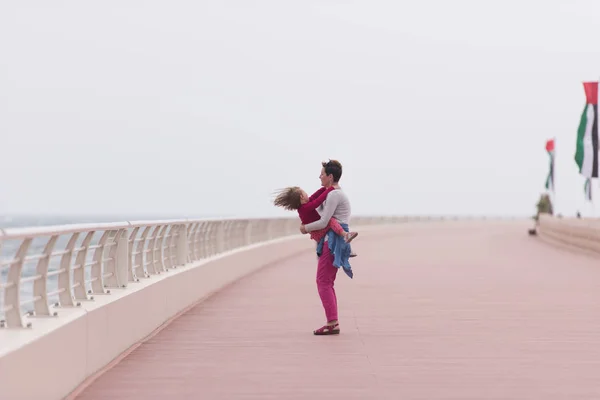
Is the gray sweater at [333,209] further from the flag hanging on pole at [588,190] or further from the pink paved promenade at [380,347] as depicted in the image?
the flag hanging on pole at [588,190]

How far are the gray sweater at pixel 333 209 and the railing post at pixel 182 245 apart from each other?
5823 mm

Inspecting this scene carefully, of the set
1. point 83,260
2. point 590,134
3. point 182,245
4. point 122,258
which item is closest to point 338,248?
point 122,258

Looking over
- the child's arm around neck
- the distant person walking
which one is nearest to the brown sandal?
the distant person walking

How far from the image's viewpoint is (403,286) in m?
24.7

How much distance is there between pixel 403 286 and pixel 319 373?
13.9m

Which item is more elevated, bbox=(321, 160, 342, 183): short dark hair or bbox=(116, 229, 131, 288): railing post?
bbox=(321, 160, 342, 183): short dark hair

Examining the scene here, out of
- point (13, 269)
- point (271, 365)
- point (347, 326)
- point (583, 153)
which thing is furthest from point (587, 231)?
point (13, 269)

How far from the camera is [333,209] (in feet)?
46.5

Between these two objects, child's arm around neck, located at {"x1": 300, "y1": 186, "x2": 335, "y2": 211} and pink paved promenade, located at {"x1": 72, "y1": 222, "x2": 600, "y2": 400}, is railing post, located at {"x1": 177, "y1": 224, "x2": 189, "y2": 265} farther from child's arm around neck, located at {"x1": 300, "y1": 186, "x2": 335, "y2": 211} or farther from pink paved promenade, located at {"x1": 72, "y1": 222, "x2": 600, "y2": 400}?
child's arm around neck, located at {"x1": 300, "y1": 186, "x2": 335, "y2": 211}

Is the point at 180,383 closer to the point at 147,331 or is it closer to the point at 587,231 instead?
the point at 147,331

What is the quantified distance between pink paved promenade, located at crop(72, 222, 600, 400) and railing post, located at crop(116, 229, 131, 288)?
2.78 ft

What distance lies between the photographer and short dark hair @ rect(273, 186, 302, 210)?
13766mm

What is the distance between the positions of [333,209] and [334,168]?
0.53 metres

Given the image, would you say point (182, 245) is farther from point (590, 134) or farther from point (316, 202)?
point (590, 134)
